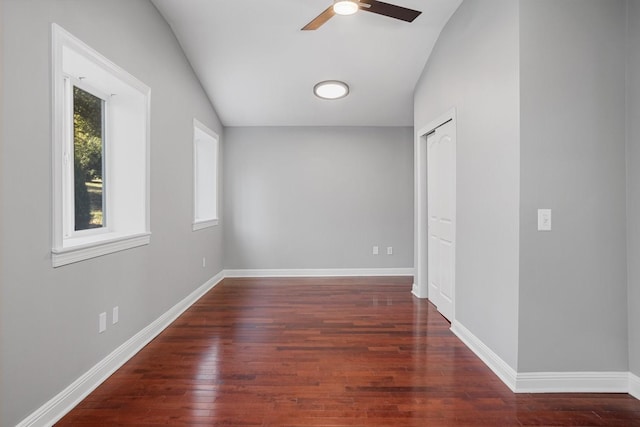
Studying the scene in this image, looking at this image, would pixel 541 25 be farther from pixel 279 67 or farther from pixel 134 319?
pixel 134 319

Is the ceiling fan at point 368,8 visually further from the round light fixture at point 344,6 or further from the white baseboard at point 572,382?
the white baseboard at point 572,382

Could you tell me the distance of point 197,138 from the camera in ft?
16.8

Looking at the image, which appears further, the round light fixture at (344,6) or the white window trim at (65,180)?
the round light fixture at (344,6)

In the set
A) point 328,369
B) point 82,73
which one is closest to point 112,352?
point 328,369

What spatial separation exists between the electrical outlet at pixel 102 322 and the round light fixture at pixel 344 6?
252 cm

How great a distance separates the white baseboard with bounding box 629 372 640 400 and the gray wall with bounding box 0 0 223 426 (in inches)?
128

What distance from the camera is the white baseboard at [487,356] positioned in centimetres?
244

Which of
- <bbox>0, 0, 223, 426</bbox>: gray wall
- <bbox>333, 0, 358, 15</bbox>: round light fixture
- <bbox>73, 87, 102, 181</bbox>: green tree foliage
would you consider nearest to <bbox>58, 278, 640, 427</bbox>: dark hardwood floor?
<bbox>0, 0, 223, 426</bbox>: gray wall

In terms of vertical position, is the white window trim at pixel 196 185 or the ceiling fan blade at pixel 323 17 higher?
the ceiling fan blade at pixel 323 17

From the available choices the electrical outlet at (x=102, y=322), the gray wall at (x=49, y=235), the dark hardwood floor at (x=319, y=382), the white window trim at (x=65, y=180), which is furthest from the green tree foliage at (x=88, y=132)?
the dark hardwood floor at (x=319, y=382)

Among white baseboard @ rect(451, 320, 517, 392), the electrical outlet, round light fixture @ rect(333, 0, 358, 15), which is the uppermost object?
round light fixture @ rect(333, 0, 358, 15)

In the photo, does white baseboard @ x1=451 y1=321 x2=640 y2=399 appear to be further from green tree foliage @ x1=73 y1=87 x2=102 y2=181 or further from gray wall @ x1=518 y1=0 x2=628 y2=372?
green tree foliage @ x1=73 y1=87 x2=102 y2=181

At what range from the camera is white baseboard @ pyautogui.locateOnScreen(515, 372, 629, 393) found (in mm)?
2359

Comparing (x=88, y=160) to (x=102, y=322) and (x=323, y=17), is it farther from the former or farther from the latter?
(x=323, y=17)
